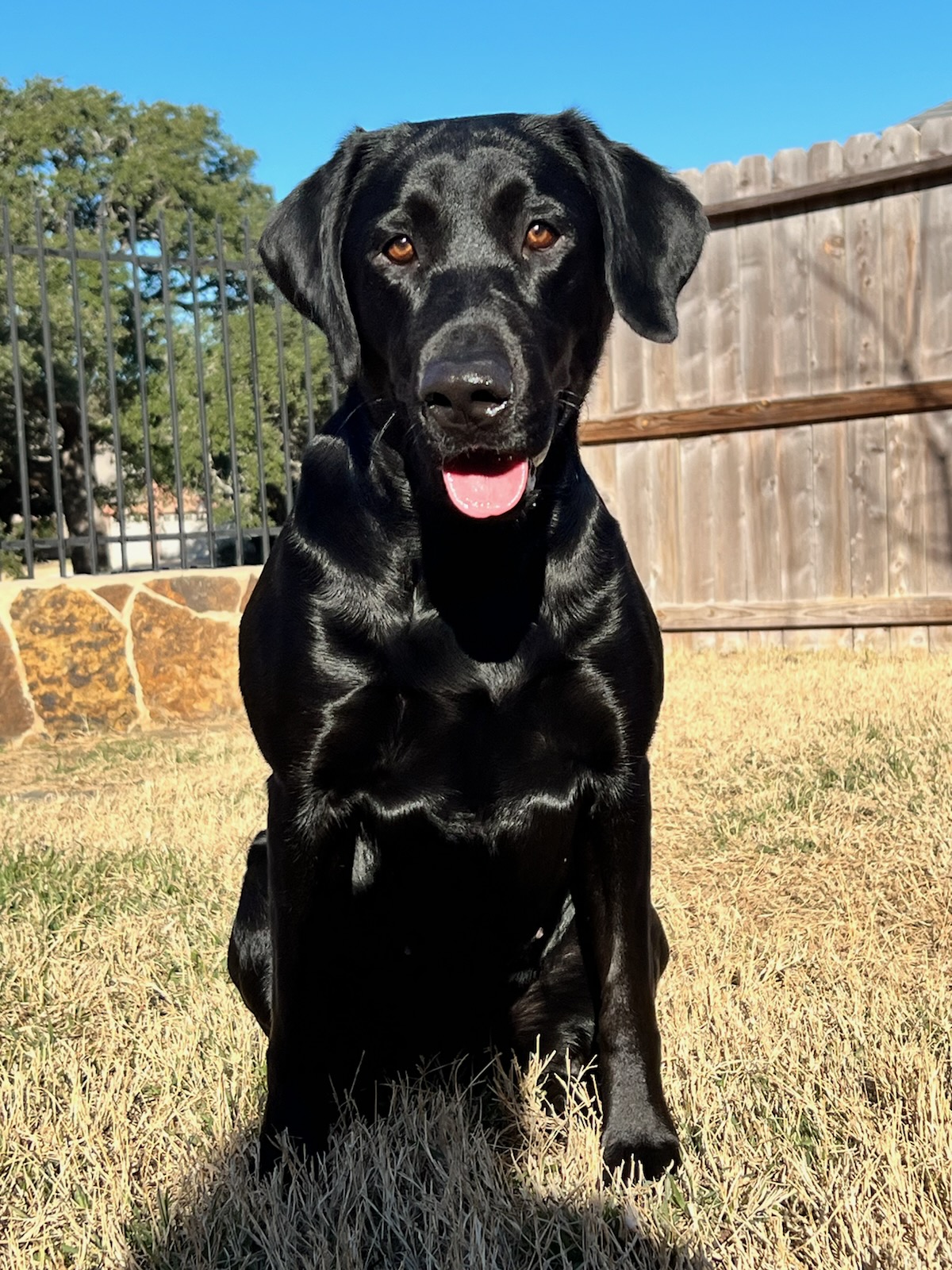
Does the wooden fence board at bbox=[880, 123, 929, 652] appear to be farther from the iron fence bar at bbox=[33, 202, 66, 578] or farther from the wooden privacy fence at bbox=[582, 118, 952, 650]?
the iron fence bar at bbox=[33, 202, 66, 578]

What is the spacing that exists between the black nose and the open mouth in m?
0.11

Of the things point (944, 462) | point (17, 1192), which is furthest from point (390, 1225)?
point (944, 462)

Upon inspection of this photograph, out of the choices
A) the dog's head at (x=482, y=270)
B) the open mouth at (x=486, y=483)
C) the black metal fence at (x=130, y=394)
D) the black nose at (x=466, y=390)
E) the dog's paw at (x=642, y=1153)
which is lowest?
the dog's paw at (x=642, y=1153)

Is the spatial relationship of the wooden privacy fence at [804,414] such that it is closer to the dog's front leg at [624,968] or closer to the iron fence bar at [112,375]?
the iron fence bar at [112,375]

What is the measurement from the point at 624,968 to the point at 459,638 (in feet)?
1.94

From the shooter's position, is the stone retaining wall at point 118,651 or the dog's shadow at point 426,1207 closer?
the dog's shadow at point 426,1207

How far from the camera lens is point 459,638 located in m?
1.97

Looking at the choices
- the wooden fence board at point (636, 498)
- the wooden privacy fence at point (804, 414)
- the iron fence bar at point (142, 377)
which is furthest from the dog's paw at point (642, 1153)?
the wooden fence board at point (636, 498)

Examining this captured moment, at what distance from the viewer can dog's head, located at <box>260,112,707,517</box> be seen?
187 centimetres

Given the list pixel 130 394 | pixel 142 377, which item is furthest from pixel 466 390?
pixel 130 394

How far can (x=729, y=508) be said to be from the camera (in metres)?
7.41

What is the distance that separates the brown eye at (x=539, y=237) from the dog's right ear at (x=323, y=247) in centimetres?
33

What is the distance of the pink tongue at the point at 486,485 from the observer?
1.91 m

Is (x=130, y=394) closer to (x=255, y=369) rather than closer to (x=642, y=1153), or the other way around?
(x=255, y=369)
